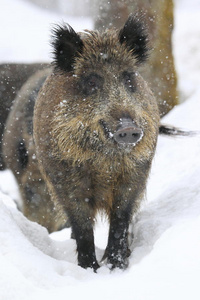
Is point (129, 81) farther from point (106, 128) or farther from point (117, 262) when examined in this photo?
point (117, 262)

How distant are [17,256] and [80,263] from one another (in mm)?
1110

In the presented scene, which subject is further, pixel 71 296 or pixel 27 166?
pixel 27 166

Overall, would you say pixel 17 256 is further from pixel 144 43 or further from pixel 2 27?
pixel 2 27

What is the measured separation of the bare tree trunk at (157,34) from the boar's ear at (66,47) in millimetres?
5286

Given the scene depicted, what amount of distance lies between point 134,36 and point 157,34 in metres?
5.44

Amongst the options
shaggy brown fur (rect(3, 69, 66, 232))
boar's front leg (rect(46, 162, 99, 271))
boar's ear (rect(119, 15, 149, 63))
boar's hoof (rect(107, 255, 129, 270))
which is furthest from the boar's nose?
shaggy brown fur (rect(3, 69, 66, 232))

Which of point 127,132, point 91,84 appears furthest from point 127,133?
point 91,84

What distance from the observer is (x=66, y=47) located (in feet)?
15.8

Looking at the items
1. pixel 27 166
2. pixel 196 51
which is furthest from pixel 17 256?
pixel 196 51

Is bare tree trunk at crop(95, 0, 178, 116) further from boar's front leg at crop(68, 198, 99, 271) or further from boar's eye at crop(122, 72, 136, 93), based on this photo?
boar's front leg at crop(68, 198, 99, 271)

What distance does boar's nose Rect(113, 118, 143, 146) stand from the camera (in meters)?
4.00

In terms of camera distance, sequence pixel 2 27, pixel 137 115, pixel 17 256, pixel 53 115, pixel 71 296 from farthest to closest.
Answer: pixel 2 27, pixel 53 115, pixel 137 115, pixel 17 256, pixel 71 296

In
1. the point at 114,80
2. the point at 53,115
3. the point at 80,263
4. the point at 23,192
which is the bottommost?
the point at 23,192

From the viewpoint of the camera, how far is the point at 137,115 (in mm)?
4422
